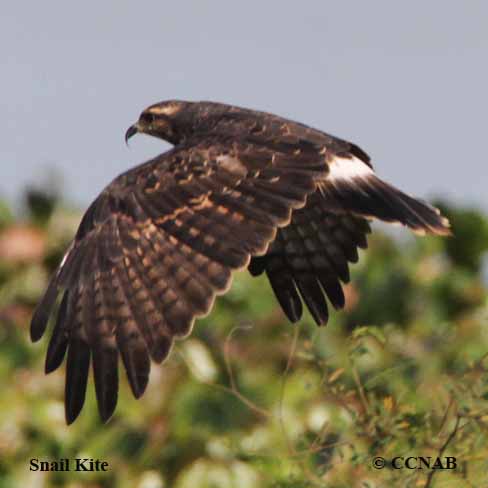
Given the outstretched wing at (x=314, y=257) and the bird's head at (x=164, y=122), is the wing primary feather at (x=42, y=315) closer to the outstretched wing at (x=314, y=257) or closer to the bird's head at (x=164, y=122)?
the outstretched wing at (x=314, y=257)

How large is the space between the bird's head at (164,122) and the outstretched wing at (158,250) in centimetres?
178

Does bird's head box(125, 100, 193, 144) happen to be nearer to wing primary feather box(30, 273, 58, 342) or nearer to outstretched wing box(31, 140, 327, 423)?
outstretched wing box(31, 140, 327, 423)

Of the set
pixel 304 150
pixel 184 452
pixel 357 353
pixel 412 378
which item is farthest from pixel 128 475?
pixel 357 353

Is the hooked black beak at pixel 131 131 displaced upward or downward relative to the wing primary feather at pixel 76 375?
upward

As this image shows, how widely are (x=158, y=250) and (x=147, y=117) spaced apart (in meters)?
2.70

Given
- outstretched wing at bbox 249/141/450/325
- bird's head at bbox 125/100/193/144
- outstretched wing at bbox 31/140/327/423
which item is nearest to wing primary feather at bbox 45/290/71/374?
outstretched wing at bbox 31/140/327/423

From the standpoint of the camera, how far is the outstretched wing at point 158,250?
7164 mm

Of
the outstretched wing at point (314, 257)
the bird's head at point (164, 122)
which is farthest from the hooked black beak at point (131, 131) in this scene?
the outstretched wing at point (314, 257)

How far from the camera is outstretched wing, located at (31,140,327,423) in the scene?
7.16 m

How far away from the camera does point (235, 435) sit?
10461 millimetres

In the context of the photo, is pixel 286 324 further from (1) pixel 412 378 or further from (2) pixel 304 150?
(2) pixel 304 150

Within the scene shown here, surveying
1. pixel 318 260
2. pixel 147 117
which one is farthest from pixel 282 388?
pixel 147 117

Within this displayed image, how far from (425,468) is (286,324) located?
19.6 ft

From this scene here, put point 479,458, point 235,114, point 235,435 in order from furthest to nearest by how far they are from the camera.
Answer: point 235,435
point 235,114
point 479,458
